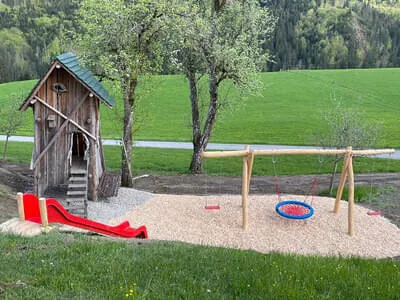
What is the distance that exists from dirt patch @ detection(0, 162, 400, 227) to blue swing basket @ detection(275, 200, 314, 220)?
3.87 metres

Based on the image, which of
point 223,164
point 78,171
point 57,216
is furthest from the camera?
point 223,164

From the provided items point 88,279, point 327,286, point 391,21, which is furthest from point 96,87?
point 391,21

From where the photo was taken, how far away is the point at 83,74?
16.3 m

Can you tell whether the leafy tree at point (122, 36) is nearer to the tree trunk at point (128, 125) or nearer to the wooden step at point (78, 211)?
the tree trunk at point (128, 125)

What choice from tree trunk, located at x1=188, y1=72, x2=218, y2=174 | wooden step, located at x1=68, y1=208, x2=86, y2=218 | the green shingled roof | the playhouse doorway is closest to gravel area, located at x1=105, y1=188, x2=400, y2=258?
wooden step, located at x1=68, y1=208, x2=86, y2=218

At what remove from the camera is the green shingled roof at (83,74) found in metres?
15.4

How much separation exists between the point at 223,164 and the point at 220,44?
29.7 feet

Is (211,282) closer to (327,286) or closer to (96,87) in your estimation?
(327,286)

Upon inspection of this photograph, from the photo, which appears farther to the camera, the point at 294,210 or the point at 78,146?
the point at 78,146

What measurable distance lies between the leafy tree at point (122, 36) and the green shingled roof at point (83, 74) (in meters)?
0.62

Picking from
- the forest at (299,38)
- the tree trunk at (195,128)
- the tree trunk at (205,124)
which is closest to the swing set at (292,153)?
the tree trunk at (205,124)

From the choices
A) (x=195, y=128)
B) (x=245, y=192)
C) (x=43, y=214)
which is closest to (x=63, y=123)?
(x=43, y=214)

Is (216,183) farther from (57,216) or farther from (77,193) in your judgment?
(57,216)

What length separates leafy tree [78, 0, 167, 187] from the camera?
1672 cm
